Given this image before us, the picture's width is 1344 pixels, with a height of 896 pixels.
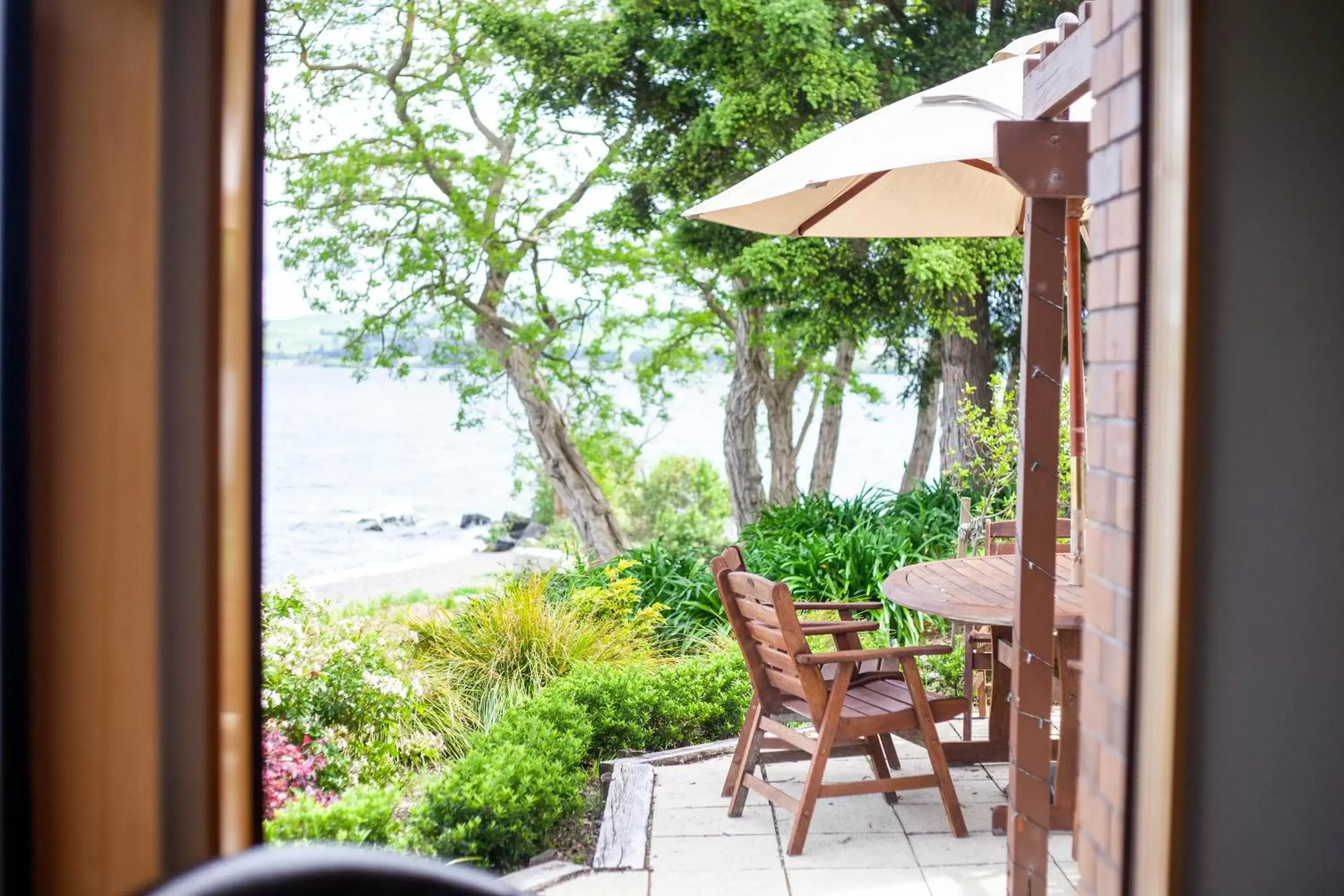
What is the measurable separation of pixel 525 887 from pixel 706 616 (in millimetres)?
3475

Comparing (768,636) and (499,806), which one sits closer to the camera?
(499,806)

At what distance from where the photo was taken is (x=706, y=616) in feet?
21.2

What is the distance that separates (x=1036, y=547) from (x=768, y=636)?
39.6 inches

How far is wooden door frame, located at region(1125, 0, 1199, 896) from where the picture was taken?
1.59 metres

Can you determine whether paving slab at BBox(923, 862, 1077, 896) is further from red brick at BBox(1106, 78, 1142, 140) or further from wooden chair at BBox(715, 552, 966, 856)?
red brick at BBox(1106, 78, 1142, 140)

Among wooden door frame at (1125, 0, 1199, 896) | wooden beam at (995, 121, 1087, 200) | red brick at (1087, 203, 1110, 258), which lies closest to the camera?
wooden door frame at (1125, 0, 1199, 896)

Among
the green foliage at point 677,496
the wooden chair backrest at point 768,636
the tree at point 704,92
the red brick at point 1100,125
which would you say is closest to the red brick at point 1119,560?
the red brick at point 1100,125

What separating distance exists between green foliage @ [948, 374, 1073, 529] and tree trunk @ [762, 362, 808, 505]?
9.80 ft

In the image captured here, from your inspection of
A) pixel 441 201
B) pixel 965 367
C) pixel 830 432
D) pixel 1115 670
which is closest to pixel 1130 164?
pixel 1115 670

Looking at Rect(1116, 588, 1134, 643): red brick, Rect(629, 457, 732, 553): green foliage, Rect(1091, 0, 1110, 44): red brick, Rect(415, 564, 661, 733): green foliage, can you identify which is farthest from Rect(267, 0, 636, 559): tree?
Rect(1116, 588, 1134, 643): red brick

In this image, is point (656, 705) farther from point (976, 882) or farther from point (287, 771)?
point (976, 882)

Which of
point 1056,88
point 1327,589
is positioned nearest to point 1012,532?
point 1056,88

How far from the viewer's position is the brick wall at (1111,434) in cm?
173

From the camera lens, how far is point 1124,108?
179 cm
